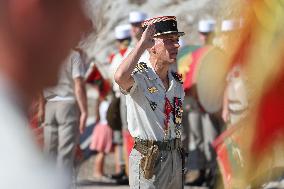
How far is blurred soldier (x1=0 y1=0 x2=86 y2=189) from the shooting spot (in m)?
1.31

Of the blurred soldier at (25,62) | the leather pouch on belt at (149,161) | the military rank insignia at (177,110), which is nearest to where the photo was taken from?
the blurred soldier at (25,62)

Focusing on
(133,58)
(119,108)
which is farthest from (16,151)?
(119,108)

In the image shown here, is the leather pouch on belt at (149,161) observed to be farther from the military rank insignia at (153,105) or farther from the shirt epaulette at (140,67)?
the shirt epaulette at (140,67)

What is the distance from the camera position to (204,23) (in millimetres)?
8172

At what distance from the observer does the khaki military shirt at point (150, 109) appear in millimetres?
3699

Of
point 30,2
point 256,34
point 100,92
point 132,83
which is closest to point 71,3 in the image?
point 30,2

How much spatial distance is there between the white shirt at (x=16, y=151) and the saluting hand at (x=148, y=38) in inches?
76.6

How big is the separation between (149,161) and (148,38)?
26.6 inches

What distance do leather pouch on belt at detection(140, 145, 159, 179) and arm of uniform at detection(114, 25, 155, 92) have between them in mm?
397

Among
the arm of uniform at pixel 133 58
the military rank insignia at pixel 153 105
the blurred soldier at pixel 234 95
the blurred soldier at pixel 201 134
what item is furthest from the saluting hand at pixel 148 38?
the blurred soldier at pixel 201 134

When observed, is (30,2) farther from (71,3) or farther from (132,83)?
(132,83)

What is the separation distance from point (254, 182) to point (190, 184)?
6.74 ft

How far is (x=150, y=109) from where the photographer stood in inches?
146

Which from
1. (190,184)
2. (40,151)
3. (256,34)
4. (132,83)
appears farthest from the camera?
(190,184)
